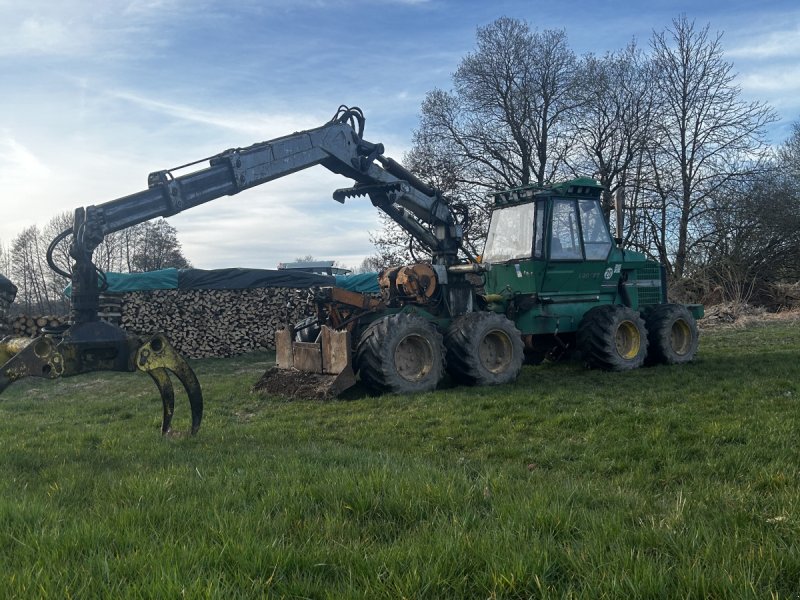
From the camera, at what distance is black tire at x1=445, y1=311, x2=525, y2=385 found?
374 inches

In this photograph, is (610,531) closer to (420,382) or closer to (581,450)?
(581,450)

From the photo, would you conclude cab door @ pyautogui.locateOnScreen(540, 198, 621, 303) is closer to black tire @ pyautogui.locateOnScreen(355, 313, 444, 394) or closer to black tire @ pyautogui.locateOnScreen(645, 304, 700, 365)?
black tire @ pyautogui.locateOnScreen(645, 304, 700, 365)

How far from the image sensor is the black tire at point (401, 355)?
8.96m

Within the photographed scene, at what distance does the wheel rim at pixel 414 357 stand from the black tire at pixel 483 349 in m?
0.37

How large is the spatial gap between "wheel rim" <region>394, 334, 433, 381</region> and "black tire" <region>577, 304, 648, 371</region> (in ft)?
8.79

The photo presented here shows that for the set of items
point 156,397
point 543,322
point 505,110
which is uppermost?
point 505,110

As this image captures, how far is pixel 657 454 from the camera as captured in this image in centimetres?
512

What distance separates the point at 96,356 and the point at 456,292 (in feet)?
19.9

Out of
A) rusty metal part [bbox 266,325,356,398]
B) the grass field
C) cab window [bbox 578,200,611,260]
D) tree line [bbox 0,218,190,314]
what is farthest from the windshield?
tree line [bbox 0,218,190,314]

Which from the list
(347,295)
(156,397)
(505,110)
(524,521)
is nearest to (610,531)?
(524,521)

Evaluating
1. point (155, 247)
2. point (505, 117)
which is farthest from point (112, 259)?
point (505, 117)

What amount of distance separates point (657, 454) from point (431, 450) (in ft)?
5.81

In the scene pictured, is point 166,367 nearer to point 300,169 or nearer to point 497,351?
point 300,169

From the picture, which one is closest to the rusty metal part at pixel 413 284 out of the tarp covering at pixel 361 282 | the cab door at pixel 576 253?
the cab door at pixel 576 253
